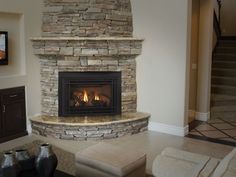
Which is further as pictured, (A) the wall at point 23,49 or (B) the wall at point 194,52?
(B) the wall at point 194,52

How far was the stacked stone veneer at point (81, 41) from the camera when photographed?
5113 mm

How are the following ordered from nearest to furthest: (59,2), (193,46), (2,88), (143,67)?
1. (2,88)
2. (59,2)
3. (143,67)
4. (193,46)

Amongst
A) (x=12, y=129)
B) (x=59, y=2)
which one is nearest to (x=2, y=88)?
(x=12, y=129)

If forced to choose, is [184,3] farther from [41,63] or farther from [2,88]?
[2,88]

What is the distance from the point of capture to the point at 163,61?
528 cm

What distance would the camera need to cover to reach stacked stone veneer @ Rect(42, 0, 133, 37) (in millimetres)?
5168

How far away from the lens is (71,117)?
530 cm

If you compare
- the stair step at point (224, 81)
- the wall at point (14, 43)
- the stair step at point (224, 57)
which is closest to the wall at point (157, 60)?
the wall at point (14, 43)

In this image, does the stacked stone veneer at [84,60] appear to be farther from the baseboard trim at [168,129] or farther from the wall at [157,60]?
the baseboard trim at [168,129]

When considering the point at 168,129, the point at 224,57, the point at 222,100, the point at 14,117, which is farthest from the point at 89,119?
the point at 224,57

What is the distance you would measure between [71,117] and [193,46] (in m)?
2.64

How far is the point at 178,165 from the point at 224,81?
228 inches

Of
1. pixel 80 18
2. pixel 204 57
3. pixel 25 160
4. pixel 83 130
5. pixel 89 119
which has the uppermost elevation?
pixel 80 18

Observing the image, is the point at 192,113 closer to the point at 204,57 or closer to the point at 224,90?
the point at 204,57
